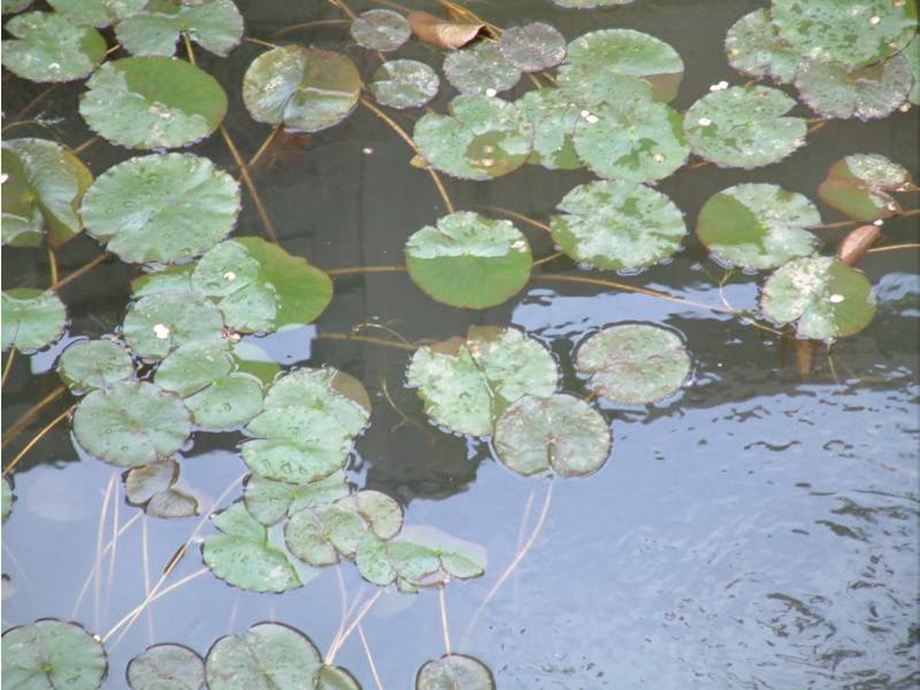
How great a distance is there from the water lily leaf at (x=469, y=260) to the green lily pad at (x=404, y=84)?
1.37 feet

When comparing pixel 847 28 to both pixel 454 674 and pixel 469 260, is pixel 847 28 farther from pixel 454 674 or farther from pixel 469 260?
pixel 454 674

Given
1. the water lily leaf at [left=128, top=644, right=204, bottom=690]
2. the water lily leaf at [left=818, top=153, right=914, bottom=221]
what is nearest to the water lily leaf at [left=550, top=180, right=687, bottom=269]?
the water lily leaf at [left=818, top=153, right=914, bottom=221]

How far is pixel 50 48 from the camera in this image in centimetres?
259

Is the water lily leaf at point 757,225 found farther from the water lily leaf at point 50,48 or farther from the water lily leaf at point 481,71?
the water lily leaf at point 50,48

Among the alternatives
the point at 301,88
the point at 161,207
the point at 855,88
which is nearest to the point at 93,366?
the point at 161,207

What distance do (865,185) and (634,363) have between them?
2.49ft

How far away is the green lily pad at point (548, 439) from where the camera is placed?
6.61ft

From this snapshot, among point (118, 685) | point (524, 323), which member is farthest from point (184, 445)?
point (524, 323)

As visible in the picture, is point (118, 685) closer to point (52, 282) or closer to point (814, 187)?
point (52, 282)

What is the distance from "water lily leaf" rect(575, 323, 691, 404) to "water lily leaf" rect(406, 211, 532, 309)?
0.22 m

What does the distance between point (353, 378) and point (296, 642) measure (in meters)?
0.55

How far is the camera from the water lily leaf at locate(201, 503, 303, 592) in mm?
1873

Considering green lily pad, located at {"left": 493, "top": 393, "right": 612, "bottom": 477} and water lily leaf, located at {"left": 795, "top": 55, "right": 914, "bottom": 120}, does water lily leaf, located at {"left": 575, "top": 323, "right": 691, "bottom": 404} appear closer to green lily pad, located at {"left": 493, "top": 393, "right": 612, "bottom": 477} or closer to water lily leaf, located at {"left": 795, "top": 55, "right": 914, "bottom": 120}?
green lily pad, located at {"left": 493, "top": 393, "right": 612, "bottom": 477}

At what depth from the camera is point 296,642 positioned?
1.81 m
